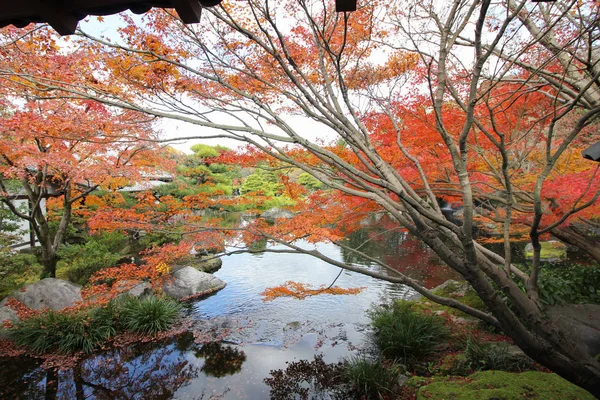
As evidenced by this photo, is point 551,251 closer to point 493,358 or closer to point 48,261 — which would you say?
point 493,358

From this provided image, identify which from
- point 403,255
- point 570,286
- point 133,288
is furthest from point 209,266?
point 570,286

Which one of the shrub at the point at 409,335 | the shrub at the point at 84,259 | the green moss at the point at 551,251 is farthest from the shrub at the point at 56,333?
the green moss at the point at 551,251

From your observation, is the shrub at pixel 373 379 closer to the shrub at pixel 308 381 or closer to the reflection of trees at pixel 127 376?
the shrub at pixel 308 381

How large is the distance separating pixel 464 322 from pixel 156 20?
7.59 meters

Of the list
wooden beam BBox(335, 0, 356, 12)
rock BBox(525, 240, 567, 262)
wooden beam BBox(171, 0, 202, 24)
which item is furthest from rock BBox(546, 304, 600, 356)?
wooden beam BBox(171, 0, 202, 24)

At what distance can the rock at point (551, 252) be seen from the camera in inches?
430

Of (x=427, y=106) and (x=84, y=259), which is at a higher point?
(x=427, y=106)

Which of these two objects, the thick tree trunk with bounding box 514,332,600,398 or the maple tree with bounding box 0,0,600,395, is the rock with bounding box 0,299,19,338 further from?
the thick tree trunk with bounding box 514,332,600,398

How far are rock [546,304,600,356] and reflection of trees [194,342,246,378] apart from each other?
18.4 feet

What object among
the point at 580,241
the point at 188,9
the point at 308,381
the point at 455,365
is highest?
the point at 188,9

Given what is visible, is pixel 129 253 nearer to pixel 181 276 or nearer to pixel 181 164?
pixel 181 276

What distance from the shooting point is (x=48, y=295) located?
24.0 ft

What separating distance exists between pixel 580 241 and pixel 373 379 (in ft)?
13.6

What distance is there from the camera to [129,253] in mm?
12055
